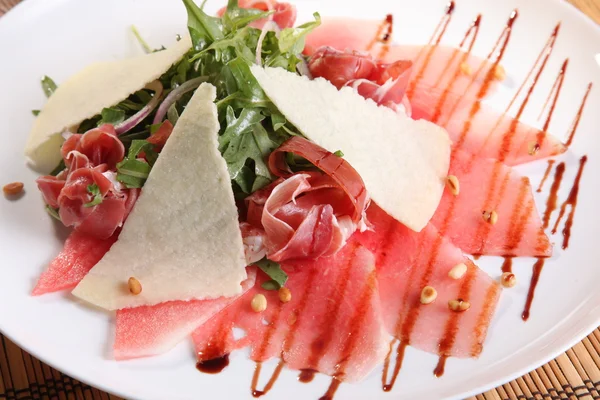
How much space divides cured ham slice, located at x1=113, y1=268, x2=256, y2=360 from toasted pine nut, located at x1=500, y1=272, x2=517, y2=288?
4.04 feet

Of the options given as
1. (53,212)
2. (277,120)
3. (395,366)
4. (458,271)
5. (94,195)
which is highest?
(277,120)

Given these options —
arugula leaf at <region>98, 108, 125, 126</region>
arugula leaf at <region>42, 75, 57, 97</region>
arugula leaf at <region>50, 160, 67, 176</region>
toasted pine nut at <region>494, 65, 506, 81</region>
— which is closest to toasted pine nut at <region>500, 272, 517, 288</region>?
toasted pine nut at <region>494, 65, 506, 81</region>

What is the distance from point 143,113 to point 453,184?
1688mm

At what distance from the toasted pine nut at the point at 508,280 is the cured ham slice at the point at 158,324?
1.23 metres

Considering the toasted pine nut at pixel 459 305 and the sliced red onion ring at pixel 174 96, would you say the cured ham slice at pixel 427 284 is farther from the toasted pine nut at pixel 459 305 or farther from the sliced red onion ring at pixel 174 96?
the sliced red onion ring at pixel 174 96

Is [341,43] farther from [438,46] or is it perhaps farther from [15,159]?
[15,159]

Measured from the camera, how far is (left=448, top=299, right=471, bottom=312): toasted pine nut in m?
2.63

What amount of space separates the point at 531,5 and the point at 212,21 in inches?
82.9

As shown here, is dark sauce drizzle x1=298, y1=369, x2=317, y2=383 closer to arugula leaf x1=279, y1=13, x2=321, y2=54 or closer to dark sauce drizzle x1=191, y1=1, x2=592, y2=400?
dark sauce drizzle x1=191, y1=1, x2=592, y2=400

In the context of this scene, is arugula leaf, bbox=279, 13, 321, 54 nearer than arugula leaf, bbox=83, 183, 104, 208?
No

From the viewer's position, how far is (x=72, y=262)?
2.84 meters

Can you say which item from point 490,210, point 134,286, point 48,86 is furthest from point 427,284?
point 48,86

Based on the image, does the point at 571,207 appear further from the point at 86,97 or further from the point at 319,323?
the point at 86,97

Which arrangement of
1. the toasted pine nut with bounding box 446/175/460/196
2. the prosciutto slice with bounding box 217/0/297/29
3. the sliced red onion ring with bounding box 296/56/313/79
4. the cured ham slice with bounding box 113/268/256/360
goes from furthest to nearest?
the prosciutto slice with bounding box 217/0/297/29, the sliced red onion ring with bounding box 296/56/313/79, the toasted pine nut with bounding box 446/175/460/196, the cured ham slice with bounding box 113/268/256/360
